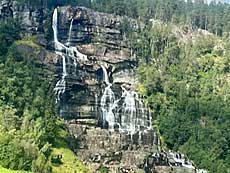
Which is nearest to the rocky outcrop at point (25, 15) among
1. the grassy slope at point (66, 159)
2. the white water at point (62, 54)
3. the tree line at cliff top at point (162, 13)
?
the white water at point (62, 54)

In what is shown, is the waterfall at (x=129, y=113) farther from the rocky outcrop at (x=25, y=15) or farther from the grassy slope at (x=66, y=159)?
the rocky outcrop at (x=25, y=15)

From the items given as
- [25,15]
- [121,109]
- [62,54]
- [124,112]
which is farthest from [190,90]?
[25,15]

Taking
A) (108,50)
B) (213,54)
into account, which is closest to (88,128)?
(108,50)

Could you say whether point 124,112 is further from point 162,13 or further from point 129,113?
point 162,13

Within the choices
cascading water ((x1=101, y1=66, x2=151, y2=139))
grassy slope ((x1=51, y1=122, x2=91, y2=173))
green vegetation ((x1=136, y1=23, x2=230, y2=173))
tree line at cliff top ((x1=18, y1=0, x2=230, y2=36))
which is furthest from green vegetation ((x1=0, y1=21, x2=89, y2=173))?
tree line at cliff top ((x1=18, y1=0, x2=230, y2=36))

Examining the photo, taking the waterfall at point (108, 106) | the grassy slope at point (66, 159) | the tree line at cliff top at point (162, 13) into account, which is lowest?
the grassy slope at point (66, 159)

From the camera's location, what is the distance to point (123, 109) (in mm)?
85000

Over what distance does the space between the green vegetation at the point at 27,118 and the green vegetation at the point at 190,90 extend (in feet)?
63.8

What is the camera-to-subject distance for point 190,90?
9312 cm

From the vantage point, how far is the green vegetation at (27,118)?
2178 inches

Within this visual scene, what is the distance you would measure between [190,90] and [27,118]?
118 ft

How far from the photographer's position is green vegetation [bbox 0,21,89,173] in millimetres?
55312

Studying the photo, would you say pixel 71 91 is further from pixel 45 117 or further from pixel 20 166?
pixel 20 166

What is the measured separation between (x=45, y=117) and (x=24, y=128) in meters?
6.43
